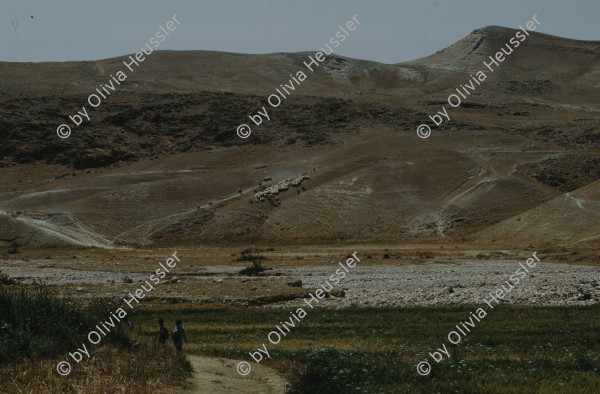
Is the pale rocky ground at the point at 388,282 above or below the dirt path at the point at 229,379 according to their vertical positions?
below

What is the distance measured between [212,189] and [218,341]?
56.2 meters

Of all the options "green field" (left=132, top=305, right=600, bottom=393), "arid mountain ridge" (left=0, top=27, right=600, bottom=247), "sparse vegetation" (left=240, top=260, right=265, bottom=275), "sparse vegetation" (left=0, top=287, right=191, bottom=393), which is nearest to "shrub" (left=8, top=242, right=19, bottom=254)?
"arid mountain ridge" (left=0, top=27, right=600, bottom=247)

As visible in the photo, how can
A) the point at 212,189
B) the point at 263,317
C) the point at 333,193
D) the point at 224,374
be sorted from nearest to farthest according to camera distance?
the point at 224,374
the point at 263,317
the point at 333,193
the point at 212,189

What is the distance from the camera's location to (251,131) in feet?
318

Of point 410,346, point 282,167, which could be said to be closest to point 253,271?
point 410,346

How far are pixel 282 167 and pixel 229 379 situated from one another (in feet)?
223

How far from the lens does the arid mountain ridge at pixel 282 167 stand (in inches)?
2418

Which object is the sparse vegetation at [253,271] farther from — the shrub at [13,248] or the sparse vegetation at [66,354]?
the shrub at [13,248]

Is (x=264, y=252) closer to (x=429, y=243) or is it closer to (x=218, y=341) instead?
(x=429, y=243)

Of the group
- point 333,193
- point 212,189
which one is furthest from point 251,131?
point 333,193

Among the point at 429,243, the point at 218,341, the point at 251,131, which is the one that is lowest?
the point at 429,243

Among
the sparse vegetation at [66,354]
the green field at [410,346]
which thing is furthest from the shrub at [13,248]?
the sparse vegetation at [66,354]

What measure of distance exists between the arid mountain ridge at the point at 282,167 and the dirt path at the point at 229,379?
43717 millimetres

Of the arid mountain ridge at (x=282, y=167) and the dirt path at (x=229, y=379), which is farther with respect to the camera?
the arid mountain ridge at (x=282, y=167)
